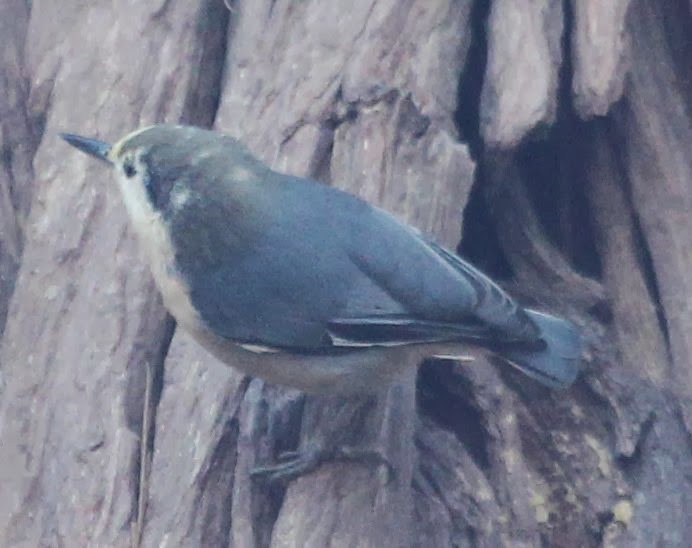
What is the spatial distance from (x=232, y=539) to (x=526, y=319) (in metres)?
0.82

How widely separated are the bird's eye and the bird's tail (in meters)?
0.93

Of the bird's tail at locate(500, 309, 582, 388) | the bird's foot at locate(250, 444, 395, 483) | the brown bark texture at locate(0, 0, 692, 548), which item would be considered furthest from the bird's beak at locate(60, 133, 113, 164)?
the bird's tail at locate(500, 309, 582, 388)

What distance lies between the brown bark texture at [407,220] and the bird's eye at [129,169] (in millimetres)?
363

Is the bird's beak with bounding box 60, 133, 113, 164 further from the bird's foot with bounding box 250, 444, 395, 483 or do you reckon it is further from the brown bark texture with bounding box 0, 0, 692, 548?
the bird's foot with bounding box 250, 444, 395, 483

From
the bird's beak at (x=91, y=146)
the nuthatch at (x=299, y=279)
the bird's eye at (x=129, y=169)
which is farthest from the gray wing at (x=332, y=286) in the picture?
the bird's beak at (x=91, y=146)

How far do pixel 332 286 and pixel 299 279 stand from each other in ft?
0.24

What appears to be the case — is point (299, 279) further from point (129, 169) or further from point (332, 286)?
point (129, 169)

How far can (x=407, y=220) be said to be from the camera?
3.29 meters

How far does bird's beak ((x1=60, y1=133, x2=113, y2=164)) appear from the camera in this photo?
3150mm

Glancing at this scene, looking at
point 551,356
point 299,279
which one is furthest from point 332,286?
point 551,356

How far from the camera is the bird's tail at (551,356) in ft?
10.1

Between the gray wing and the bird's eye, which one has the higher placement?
the bird's eye

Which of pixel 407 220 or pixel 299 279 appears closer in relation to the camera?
pixel 299 279

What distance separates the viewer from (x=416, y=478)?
10.5ft
